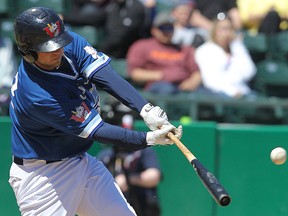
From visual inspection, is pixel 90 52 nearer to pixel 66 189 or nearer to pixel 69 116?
pixel 69 116

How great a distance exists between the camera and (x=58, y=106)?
4.35m

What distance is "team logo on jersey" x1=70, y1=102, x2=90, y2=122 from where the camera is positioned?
4371 mm

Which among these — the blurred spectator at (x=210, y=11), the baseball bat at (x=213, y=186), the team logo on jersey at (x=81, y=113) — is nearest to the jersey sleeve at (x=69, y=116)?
the team logo on jersey at (x=81, y=113)

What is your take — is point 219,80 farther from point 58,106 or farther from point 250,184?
point 58,106

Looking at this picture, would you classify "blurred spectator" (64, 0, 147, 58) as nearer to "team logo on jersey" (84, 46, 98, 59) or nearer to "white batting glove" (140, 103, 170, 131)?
"team logo on jersey" (84, 46, 98, 59)

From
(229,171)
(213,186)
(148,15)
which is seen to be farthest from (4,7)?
(213,186)

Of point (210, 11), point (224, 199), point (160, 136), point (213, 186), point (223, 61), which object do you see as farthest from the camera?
point (210, 11)

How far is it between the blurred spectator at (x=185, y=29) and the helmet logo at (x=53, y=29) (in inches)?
193

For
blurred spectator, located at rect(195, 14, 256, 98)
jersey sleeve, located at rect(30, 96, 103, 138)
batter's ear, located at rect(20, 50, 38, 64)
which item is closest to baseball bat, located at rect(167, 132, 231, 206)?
jersey sleeve, located at rect(30, 96, 103, 138)

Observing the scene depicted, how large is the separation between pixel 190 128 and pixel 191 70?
7.09ft

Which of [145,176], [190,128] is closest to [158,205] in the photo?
[145,176]

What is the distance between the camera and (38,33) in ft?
14.3

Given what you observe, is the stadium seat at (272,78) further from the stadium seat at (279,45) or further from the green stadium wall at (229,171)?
the green stadium wall at (229,171)

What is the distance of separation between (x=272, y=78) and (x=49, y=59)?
5.34m
